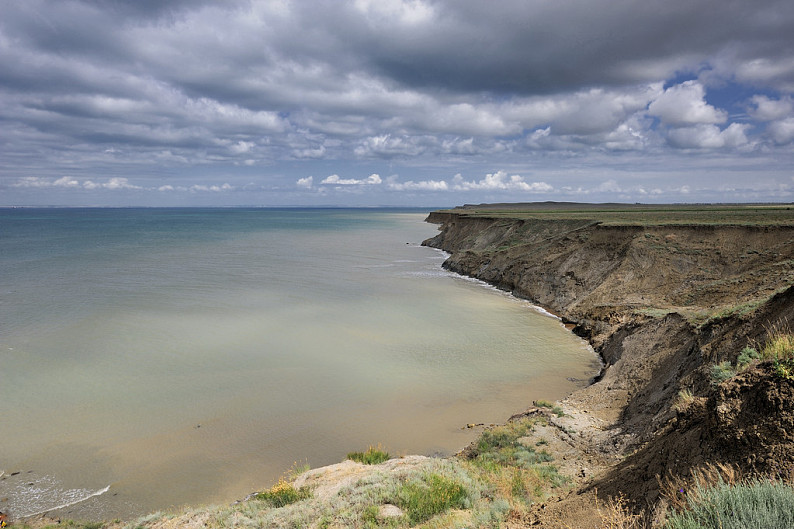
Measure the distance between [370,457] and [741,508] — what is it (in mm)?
8914

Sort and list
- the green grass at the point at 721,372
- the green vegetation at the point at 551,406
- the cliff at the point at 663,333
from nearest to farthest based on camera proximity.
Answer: the cliff at the point at 663,333
the green grass at the point at 721,372
the green vegetation at the point at 551,406

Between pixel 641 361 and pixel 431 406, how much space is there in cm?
850

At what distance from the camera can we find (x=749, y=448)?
554 cm

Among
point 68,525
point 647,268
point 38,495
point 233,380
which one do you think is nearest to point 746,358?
point 68,525

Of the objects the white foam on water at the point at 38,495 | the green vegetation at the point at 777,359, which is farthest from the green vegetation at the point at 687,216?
the white foam on water at the point at 38,495

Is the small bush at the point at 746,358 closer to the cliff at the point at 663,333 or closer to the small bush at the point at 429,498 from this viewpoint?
the cliff at the point at 663,333

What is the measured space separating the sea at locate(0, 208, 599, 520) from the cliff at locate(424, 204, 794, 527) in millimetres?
2739

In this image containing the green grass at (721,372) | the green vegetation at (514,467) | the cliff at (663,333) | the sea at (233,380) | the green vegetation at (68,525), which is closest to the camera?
the cliff at (663,333)

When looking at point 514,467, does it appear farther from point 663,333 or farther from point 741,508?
point 663,333

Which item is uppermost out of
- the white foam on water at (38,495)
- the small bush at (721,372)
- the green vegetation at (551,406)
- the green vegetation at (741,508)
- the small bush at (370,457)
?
the green vegetation at (741,508)

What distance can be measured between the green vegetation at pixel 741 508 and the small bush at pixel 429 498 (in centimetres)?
395

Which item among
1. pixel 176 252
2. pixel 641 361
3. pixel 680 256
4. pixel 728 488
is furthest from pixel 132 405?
pixel 176 252

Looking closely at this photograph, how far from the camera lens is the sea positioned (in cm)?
1148

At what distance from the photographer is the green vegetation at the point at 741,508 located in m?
4.20
